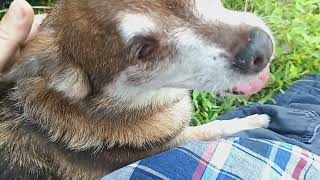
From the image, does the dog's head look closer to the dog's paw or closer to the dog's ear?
the dog's ear

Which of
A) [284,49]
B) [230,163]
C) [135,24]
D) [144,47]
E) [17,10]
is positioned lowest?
[230,163]

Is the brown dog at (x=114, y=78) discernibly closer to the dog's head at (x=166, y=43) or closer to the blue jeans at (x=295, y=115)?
the dog's head at (x=166, y=43)

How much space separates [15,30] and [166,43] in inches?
39.7

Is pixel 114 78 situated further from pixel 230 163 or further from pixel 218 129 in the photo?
pixel 218 129

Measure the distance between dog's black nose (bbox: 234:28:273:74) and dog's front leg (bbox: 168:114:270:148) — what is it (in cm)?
93

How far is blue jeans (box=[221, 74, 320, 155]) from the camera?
3.94m

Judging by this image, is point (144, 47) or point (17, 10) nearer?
point (144, 47)

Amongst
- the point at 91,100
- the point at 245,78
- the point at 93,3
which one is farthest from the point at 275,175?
the point at 93,3

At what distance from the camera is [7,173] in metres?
3.23

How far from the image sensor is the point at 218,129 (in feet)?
12.7

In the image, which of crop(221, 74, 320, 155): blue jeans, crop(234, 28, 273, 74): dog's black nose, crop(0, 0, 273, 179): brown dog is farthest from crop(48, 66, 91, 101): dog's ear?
crop(221, 74, 320, 155): blue jeans

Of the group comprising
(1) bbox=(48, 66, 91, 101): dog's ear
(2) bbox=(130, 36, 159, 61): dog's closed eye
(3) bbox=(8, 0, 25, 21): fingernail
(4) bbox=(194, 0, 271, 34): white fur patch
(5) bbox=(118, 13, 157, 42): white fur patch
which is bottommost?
(1) bbox=(48, 66, 91, 101): dog's ear

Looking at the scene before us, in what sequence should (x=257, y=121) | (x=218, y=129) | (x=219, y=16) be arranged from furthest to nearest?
(x=257, y=121)
(x=218, y=129)
(x=219, y=16)

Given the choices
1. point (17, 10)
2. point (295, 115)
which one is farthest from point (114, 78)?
point (295, 115)
